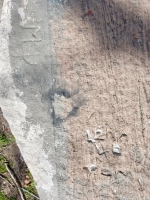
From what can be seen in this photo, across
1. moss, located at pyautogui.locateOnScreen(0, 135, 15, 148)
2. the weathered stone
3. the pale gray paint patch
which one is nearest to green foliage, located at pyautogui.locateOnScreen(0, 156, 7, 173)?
moss, located at pyautogui.locateOnScreen(0, 135, 15, 148)

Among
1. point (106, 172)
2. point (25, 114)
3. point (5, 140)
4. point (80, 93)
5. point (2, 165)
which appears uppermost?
point (80, 93)

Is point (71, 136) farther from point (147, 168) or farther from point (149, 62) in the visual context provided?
point (149, 62)

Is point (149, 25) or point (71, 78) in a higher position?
point (149, 25)

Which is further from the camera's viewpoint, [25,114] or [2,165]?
[2,165]

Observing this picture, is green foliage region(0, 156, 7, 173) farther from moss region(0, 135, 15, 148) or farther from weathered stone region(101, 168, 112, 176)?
weathered stone region(101, 168, 112, 176)

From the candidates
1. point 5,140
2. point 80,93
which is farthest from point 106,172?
point 5,140

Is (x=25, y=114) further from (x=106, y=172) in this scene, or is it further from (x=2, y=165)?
(x=2, y=165)

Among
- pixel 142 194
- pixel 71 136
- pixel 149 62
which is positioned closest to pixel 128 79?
pixel 149 62

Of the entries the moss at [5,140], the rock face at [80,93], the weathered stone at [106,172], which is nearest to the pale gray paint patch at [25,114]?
the rock face at [80,93]
